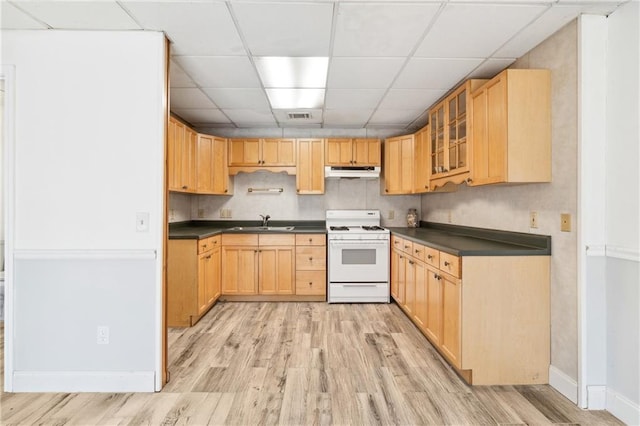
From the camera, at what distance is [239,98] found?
144 inches

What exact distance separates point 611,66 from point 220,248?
13.6 feet

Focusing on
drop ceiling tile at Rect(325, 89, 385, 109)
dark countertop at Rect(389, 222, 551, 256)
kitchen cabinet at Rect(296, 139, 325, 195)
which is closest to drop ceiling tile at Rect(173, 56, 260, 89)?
drop ceiling tile at Rect(325, 89, 385, 109)

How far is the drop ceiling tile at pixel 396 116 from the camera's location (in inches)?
163

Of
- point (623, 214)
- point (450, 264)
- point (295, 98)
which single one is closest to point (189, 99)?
point (295, 98)

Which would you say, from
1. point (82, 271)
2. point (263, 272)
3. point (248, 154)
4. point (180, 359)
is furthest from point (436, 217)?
point (82, 271)

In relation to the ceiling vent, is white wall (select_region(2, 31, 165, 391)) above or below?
below

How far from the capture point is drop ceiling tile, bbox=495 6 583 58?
206 centimetres

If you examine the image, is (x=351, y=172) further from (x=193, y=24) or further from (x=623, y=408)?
(x=623, y=408)

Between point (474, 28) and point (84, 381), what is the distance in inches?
142

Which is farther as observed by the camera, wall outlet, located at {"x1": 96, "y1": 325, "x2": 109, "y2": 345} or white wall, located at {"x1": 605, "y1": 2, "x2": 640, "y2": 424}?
wall outlet, located at {"x1": 96, "y1": 325, "x2": 109, "y2": 345}

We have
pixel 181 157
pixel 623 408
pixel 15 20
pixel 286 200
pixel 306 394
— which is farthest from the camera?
pixel 286 200

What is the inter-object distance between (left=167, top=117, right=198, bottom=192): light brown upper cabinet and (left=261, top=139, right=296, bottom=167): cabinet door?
946 mm

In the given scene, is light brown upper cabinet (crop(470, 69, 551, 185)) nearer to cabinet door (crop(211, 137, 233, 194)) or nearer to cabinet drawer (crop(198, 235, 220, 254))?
cabinet drawer (crop(198, 235, 220, 254))

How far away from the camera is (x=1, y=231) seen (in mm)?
3727
